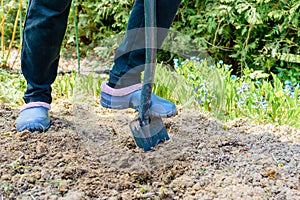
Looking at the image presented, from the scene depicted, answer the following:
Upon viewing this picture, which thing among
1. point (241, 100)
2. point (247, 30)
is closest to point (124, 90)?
point (241, 100)

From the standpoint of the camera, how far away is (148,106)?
1.94 metres

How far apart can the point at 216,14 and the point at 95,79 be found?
1.27 metres

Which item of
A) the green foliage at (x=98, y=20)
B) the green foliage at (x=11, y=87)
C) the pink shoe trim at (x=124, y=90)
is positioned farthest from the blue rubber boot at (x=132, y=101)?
the green foliage at (x=98, y=20)

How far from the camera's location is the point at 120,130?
231 cm

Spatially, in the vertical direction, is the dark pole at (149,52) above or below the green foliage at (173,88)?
above

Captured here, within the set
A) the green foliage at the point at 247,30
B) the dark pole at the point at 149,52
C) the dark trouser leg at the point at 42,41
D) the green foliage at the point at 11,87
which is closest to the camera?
the dark pole at the point at 149,52

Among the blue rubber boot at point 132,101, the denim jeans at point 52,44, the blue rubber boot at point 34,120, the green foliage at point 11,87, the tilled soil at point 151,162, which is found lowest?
the green foliage at point 11,87

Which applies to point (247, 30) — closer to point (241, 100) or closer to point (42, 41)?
point (241, 100)

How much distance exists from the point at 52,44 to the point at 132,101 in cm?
43

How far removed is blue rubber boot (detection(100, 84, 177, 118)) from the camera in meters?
2.01

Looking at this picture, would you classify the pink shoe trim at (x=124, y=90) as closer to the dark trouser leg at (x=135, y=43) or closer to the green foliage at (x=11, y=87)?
the dark trouser leg at (x=135, y=43)

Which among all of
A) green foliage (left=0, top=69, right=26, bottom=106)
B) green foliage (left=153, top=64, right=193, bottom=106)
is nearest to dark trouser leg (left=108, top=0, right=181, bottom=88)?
green foliage (left=153, top=64, right=193, bottom=106)

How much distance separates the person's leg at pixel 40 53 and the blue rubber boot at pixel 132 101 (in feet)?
0.89

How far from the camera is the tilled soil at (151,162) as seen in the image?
1.66m
